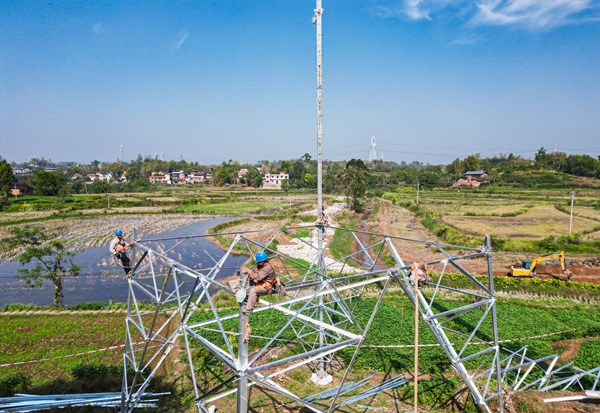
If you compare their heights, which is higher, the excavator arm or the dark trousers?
the dark trousers

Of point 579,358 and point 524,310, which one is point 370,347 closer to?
point 579,358

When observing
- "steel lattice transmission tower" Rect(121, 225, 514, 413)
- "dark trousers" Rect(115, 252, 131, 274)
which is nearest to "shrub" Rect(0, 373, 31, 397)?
"steel lattice transmission tower" Rect(121, 225, 514, 413)

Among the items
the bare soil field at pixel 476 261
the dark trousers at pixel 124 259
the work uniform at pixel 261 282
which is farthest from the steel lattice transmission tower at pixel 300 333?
the bare soil field at pixel 476 261

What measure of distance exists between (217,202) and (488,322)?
64.1 meters

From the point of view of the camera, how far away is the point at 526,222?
4662 centimetres

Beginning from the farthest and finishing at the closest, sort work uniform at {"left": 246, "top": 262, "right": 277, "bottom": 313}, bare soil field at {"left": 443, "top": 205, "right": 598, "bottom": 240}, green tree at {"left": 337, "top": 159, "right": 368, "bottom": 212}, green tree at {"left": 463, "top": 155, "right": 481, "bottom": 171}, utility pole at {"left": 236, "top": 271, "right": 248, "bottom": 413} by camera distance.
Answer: green tree at {"left": 463, "top": 155, "right": 481, "bottom": 171}
green tree at {"left": 337, "top": 159, "right": 368, "bottom": 212}
bare soil field at {"left": 443, "top": 205, "right": 598, "bottom": 240}
work uniform at {"left": 246, "top": 262, "right": 277, "bottom": 313}
utility pole at {"left": 236, "top": 271, "right": 248, "bottom": 413}

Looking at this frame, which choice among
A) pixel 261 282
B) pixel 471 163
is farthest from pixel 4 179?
pixel 471 163

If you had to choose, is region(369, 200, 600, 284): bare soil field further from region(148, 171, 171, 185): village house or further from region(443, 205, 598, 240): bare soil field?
region(148, 171, 171, 185): village house

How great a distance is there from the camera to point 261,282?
20.9 feet

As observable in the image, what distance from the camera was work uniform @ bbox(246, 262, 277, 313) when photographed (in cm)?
618

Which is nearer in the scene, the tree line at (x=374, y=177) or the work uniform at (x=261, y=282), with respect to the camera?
the work uniform at (x=261, y=282)

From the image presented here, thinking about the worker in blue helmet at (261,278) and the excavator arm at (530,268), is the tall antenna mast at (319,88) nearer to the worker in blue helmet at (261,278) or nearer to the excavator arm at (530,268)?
the worker in blue helmet at (261,278)

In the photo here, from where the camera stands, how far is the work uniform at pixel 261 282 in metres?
6.18

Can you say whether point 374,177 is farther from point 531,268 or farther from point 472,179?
point 531,268
